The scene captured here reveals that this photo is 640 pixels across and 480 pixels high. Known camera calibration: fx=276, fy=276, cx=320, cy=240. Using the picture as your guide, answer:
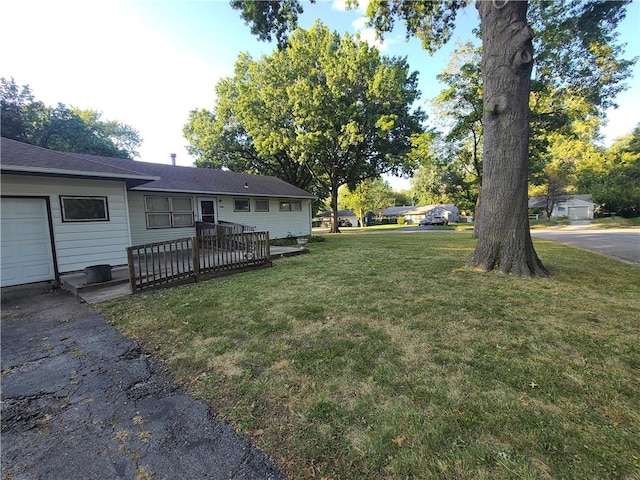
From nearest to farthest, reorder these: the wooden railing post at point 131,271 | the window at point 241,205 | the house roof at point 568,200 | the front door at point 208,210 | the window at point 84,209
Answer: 1. the wooden railing post at point 131,271
2. the window at point 84,209
3. the front door at point 208,210
4. the window at point 241,205
5. the house roof at point 568,200

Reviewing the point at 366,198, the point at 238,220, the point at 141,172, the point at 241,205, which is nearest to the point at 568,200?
the point at 366,198

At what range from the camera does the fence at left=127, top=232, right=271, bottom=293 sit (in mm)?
5996

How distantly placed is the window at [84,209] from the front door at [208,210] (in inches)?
175

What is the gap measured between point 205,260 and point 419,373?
6.33m

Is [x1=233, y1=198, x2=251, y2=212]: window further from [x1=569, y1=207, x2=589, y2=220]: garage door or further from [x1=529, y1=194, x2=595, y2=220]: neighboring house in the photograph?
[x1=569, y1=207, x2=589, y2=220]: garage door

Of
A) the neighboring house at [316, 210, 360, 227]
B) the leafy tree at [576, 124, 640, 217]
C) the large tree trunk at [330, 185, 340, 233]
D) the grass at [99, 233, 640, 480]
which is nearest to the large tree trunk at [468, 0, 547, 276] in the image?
the grass at [99, 233, 640, 480]

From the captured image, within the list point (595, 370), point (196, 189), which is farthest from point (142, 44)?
point (595, 370)

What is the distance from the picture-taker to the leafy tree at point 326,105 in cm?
1755

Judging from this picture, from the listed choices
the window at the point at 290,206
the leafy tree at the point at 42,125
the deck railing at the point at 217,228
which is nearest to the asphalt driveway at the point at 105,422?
the deck railing at the point at 217,228

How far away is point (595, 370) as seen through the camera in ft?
8.11

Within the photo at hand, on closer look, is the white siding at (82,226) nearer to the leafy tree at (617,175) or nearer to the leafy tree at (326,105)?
the leafy tree at (326,105)

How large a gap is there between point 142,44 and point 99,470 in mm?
9290

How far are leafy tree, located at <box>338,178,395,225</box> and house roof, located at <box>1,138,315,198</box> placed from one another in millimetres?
25184

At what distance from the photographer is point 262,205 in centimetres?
1469
